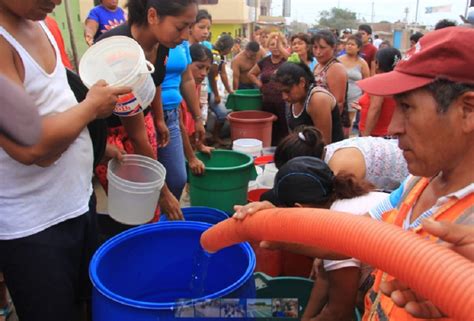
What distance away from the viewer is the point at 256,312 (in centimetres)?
137

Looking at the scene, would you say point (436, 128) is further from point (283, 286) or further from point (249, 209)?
point (283, 286)

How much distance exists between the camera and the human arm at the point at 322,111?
317 cm

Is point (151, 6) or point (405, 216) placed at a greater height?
point (151, 6)

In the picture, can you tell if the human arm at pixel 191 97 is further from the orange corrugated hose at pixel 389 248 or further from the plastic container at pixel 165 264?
the orange corrugated hose at pixel 389 248

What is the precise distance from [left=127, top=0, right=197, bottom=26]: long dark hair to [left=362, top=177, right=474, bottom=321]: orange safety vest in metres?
1.41

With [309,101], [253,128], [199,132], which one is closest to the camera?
[309,101]

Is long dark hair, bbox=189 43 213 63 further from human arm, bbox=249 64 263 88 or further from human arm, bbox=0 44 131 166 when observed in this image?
human arm, bbox=0 44 131 166

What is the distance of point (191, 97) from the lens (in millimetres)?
3611

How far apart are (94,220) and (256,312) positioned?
2.55 ft

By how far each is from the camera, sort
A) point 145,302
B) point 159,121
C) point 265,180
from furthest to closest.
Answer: point 265,180 < point 159,121 < point 145,302

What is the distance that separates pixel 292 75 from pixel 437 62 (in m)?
2.51

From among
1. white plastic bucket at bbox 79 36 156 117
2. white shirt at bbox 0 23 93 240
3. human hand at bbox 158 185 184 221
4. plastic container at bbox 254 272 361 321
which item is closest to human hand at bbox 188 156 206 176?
human hand at bbox 158 185 184 221

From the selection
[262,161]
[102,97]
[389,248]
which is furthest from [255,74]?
[389,248]

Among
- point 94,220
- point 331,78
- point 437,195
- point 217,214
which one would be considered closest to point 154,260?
point 94,220
